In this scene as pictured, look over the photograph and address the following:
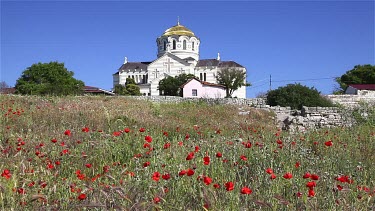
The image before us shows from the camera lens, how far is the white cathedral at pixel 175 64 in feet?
246

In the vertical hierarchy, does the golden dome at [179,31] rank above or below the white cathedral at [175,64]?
above

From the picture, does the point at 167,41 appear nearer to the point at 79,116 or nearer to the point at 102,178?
the point at 79,116

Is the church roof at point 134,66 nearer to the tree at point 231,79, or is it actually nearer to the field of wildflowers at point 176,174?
the tree at point 231,79

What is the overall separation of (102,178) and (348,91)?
2186 inches

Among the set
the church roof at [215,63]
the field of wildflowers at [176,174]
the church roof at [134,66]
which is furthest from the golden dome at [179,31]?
the field of wildflowers at [176,174]

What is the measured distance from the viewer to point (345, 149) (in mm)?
7352

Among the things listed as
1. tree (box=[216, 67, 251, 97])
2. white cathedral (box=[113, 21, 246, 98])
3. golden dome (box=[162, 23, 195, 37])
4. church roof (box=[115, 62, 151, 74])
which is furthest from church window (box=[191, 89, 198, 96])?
golden dome (box=[162, 23, 195, 37])

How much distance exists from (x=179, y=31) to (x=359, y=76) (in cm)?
3631

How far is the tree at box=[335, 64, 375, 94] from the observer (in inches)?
2509

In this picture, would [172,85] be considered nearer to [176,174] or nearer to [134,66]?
[134,66]

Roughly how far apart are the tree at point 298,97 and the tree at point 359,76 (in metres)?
39.1

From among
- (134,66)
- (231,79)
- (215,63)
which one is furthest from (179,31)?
(231,79)

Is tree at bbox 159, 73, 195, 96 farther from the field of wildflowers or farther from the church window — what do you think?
the field of wildflowers

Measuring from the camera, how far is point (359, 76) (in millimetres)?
65375
